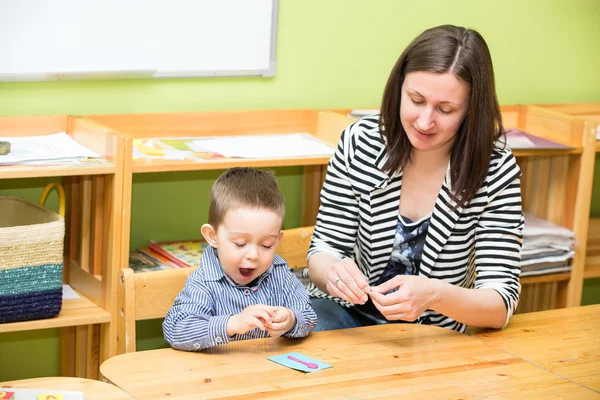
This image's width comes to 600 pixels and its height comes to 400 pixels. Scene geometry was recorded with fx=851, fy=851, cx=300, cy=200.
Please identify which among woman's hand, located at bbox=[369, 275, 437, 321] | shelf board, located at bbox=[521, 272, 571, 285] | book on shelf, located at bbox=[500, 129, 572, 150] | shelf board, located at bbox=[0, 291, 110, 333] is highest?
book on shelf, located at bbox=[500, 129, 572, 150]

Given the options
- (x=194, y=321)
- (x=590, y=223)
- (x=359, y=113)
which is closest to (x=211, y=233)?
(x=194, y=321)

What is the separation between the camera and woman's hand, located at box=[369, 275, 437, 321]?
158 centimetres

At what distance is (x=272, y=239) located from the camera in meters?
1.62

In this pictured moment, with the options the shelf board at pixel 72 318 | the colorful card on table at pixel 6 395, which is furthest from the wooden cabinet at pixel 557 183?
the colorful card on table at pixel 6 395

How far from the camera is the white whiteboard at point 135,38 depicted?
2.33 metres

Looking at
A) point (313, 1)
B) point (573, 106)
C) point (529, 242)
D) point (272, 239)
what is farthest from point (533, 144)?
point (272, 239)

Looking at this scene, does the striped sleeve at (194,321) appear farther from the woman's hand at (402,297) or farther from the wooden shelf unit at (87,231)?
the wooden shelf unit at (87,231)

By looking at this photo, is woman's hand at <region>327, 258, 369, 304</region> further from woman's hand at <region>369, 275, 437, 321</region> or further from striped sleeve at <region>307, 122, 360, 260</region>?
striped sleeve at <region>307, 122, 360, 260</region>

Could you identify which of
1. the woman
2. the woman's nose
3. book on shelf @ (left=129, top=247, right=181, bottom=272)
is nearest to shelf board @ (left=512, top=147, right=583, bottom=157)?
the woman

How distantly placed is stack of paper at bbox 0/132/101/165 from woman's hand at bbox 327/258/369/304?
786mm

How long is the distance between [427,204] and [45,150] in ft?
3.21

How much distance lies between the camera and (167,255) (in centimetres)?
246

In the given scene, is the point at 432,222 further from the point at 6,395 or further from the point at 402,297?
the point at 6,395

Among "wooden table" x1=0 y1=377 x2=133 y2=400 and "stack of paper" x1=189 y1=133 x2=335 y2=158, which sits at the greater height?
"stack of paper" x1=189 y1=133 x2=335 y2=158
